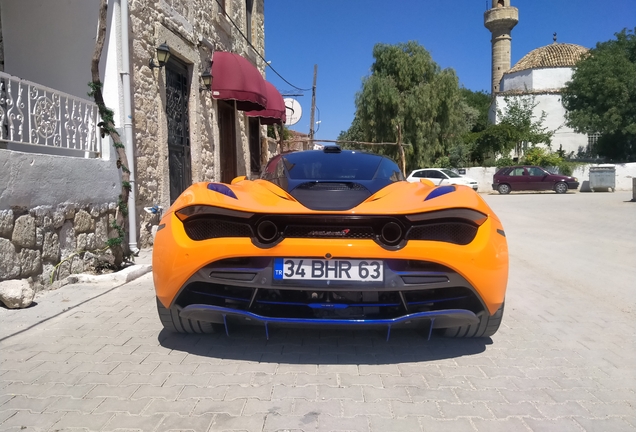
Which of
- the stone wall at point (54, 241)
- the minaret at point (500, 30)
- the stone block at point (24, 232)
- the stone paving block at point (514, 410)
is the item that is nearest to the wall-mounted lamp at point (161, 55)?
the stone wall at point (54, 241)

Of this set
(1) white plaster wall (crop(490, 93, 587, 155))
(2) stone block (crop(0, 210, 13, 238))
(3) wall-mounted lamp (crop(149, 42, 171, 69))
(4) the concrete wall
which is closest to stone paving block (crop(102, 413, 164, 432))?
(2) stone block (crop(0, 210, 13, 238))

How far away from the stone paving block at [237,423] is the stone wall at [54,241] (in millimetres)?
3004

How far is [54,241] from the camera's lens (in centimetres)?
486

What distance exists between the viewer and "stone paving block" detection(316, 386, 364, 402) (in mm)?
2424

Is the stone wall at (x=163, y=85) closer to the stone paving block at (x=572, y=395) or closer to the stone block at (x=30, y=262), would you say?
the stone block at (x=30, y=262)

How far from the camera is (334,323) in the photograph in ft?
8.61

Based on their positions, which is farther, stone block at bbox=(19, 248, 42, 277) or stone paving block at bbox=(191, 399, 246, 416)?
stone block at bbox=(19, 248, 42, 277)

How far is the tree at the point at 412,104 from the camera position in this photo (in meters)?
30.0

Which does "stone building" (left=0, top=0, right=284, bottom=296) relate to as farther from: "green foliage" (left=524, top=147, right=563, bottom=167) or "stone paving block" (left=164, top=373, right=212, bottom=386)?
"green foliage" (left=524, top=147, right=563, bottom=167)

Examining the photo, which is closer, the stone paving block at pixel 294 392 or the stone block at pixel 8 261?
the stone paving block at pixel 294 392

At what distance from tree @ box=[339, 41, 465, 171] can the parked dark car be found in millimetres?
5021

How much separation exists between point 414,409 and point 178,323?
1.56 m

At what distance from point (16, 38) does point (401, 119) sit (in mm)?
25277

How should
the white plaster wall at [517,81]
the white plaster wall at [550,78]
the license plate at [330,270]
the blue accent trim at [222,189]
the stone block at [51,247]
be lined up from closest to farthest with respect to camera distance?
the license plate at [330,270], the blue accent trim at [222,189], the stone block at [51,247], the white plaster wall at [550,78], the white plaster wall at [517,81]
